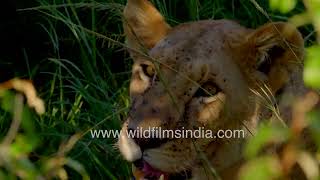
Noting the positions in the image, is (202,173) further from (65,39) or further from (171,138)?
(65,39)

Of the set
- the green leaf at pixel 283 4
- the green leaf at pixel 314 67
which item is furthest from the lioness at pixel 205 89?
the green leaf at pixel 314 67

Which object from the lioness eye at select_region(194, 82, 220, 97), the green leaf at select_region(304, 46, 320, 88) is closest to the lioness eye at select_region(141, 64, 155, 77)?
the lioness eye at select_region(194, 82, 220, 97)

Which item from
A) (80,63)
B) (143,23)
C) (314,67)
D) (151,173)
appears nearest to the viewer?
(314,67)

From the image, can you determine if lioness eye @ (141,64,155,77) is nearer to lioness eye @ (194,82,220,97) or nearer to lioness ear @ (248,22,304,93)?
lioness eye @ (194,82,220,97)

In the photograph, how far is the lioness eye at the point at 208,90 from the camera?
2535 mm

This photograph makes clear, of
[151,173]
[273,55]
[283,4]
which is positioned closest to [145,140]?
[151,173]

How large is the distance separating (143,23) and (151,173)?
52 centimetres

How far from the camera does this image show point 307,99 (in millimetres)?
2459

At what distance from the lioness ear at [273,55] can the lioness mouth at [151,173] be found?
33 centimetres

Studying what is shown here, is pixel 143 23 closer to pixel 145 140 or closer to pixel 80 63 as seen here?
→ pixel 145 140

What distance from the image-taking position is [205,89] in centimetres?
254

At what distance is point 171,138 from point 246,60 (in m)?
0.33

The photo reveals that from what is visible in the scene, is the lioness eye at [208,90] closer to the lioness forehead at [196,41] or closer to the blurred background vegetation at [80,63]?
the lioness forehead at [196,41]

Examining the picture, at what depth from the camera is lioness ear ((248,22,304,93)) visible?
2.56m
